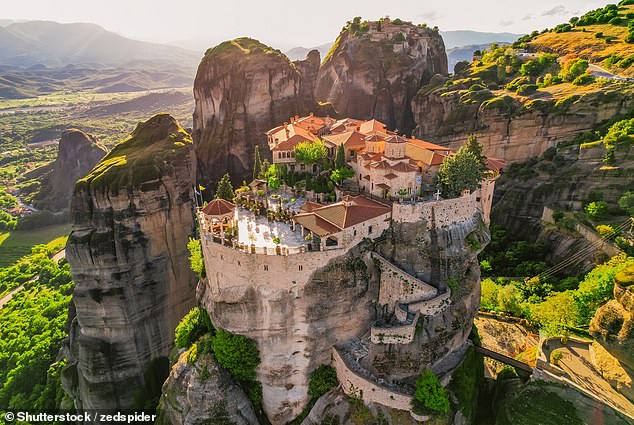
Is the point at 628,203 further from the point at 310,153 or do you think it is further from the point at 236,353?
the point at 236,353

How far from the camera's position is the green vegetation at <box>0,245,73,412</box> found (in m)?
53.5

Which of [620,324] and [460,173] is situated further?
[460,173]

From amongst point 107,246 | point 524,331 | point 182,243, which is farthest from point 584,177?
Result: point 107,246

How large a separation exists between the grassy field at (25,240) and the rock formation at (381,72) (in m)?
75.8

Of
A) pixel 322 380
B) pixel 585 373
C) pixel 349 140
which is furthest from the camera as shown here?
pixel 349 140

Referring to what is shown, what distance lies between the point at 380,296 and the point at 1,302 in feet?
251

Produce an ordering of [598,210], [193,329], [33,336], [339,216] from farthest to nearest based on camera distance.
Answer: [33,336], [598,210], [193,329], [339,216]

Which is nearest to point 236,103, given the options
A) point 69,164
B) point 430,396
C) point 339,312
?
point 339,312

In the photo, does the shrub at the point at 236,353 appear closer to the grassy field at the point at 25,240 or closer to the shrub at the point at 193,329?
the shrub at the point at 193,329

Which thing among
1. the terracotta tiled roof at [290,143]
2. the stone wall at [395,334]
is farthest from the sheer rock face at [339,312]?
the terracotta tiled roof at [290,143]

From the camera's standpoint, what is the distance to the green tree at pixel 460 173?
3503cm

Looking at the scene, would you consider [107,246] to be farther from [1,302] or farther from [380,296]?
[1,302]

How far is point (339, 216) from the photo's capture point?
107 ft

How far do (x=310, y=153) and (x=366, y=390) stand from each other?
80.5ft
